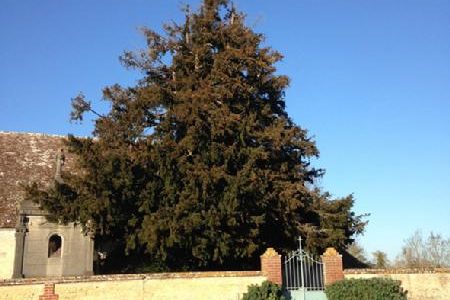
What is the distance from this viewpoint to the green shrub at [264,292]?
1546cm

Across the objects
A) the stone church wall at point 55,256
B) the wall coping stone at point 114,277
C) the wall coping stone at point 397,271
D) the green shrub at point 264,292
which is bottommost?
the green shrub at point 264,292

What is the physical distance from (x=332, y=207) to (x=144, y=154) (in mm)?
8272

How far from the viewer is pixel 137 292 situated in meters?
15.5

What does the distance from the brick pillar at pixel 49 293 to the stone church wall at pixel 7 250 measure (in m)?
9.17

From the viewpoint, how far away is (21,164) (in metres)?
26.5

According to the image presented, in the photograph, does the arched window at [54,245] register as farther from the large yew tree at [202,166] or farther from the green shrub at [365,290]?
the green shrub at [365,290]

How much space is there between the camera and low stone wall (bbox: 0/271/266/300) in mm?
14992

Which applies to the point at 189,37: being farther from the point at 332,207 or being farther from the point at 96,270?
the point at 96,270

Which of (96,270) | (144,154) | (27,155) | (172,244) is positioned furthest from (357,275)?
(27,155)

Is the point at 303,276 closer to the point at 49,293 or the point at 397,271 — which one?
the point at 397,271

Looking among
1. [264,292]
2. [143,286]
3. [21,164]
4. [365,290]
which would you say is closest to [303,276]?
[264,292]

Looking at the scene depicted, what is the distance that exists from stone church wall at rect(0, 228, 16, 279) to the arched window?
154cm

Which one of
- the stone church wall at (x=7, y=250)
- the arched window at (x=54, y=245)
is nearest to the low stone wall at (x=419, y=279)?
the arched window at (x=54, y=245)

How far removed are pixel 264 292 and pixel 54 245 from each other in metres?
12.4
